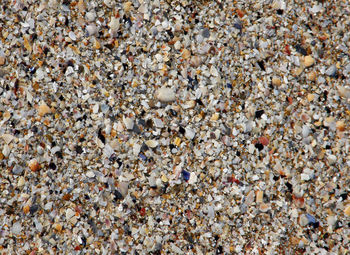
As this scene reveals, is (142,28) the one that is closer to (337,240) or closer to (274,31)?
(274,31)

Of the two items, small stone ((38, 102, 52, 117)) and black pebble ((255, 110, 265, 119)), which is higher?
small stone ((38, 102, 52, 117))

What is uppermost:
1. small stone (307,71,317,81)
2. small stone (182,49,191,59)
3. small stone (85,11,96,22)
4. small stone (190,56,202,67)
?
small stone (85,11,96,22)

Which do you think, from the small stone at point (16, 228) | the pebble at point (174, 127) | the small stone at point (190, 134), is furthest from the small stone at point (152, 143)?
the small stone at point (16, 228)

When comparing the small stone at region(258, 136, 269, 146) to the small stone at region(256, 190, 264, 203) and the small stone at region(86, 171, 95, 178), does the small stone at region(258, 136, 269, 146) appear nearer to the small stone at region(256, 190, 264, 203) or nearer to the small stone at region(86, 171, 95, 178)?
the small stone at region(256, 190, 264, 203)

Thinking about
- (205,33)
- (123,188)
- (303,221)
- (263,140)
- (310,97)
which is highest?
(205,33)

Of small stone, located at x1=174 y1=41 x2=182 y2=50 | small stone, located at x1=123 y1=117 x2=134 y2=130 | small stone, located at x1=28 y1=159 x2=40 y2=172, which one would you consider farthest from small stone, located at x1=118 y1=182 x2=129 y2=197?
small stone, located at x1=174 y1=41 x2=182 y2=50

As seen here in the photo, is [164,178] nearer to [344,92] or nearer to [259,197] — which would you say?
→ [259,197]

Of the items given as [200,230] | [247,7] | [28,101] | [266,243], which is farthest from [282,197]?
[28,101]

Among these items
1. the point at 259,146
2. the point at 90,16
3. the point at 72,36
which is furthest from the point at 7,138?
the point at 259,146

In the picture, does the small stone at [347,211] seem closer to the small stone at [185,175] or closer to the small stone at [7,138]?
the small stone at [185,175]
